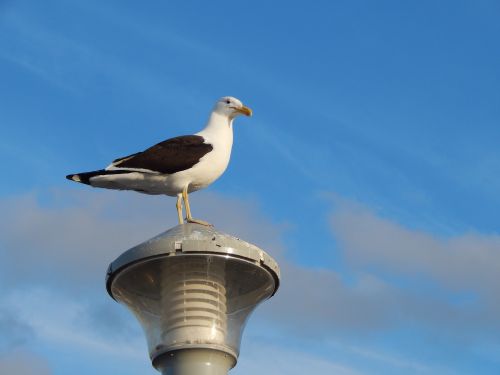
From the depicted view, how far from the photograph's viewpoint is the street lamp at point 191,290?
5.28 meters

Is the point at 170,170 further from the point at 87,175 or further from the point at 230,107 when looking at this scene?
the point at 230,107

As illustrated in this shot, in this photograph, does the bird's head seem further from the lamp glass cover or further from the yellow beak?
the lamp glass cover

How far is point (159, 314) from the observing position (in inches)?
217

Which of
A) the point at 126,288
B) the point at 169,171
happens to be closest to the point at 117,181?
the point at 169,171

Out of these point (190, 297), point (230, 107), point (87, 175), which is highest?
point (230, 107)

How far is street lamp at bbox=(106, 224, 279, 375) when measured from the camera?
5281mm

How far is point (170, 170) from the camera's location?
849 centimetres

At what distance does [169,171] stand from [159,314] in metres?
3.16

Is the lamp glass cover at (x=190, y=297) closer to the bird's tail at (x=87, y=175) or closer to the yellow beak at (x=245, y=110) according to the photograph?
the bird's tail at (x=87, y=175)

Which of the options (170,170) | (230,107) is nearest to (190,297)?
(170,170)

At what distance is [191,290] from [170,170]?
3226 millimetres

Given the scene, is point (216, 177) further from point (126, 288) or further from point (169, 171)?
point (126, 288)

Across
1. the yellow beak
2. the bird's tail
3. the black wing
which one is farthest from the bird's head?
the bird's tail

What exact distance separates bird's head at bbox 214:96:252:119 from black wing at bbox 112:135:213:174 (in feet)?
3.54
